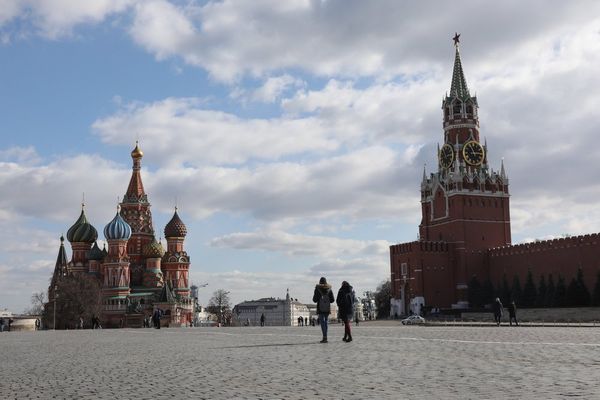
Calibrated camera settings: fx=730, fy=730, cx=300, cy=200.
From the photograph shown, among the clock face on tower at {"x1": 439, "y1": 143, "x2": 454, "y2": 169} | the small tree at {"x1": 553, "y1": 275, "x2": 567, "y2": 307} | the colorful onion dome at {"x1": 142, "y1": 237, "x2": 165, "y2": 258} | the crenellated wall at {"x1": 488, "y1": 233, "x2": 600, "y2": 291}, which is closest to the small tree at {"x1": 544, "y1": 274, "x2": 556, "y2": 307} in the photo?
the small tree at {"x1": 553, "y1": 275, "x2": 567, "y2": 307}

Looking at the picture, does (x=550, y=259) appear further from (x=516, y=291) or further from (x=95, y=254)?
(x=95, y=254)

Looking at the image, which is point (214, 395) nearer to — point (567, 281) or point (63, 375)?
point (63, 375)

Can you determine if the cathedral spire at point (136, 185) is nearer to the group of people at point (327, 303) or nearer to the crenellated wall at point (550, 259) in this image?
the crenellated wall at point (550, 259)

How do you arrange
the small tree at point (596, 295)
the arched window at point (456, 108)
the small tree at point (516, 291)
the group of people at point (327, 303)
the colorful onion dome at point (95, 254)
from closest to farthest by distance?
the group of people at point (327, 303) → the small tree at point (596, 295) → the small tree at point (516, 291) → the arched window at point (456, 108) → the colorful onion dome at point (95, 254)

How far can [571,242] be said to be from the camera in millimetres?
65625

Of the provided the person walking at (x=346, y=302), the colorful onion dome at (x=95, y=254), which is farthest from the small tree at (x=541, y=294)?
the colorful onion dome at (x=95, y=254)

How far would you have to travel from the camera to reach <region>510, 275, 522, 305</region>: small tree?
69.2 m

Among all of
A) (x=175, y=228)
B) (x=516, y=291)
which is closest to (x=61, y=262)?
(x=175, y=228)

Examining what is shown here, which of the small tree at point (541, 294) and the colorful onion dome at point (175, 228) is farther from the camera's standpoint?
the colorful onion dome at point (175, 228)

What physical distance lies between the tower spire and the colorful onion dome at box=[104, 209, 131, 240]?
142 feet

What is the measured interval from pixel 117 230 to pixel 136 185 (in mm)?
9846

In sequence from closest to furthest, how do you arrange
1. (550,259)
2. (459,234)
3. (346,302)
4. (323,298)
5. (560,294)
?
(323,298) < (346,302) < (560,294) < (550,259) < (459,234)

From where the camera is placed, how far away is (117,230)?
91375 millimetres

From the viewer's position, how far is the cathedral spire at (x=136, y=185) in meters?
98.1
